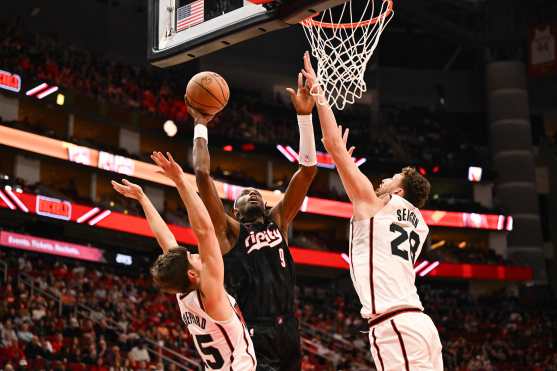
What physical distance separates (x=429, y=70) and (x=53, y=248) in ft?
72.3

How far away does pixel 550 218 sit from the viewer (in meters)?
35.5

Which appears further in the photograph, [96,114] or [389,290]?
[96,114]

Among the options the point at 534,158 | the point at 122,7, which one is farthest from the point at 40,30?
the point at 534,158

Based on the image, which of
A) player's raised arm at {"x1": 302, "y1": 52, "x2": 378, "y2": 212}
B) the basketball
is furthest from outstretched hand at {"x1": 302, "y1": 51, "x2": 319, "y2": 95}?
the basketball

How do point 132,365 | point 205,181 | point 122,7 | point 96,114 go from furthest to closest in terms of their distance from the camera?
point 122,7 → point 96,114 → point 132,365 → point 205,181

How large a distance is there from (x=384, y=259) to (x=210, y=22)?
2436 mm

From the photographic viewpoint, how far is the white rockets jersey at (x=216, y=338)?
441 centimetres

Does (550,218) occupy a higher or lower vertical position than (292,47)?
lower

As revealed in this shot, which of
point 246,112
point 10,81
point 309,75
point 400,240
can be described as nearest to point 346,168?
point 400,240

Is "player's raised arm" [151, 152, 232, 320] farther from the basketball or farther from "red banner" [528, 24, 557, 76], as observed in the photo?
"red banner" [528, 24, 557, 76]

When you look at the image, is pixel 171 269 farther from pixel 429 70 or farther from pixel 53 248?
pixel 429 70

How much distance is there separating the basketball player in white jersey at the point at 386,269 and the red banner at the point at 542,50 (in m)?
28.9

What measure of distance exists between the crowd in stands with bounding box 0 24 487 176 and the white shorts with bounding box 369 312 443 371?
21096mm

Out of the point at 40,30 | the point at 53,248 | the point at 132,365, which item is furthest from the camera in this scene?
the point at 40,30
